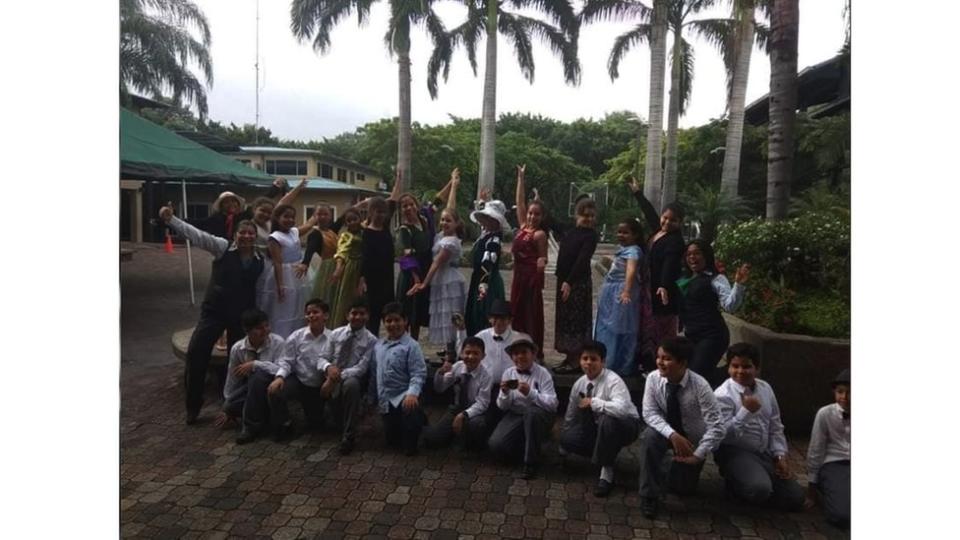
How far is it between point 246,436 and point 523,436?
155cm

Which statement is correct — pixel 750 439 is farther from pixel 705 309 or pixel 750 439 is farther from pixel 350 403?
pixel 350 403

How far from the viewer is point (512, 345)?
10.5ft

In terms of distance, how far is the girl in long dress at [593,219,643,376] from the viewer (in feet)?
11.5

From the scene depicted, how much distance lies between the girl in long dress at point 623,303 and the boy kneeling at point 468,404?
85 centimetres

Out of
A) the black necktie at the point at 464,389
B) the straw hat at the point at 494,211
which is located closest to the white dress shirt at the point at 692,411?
the black necktie at the point at 464,389

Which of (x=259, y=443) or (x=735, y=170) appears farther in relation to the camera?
(x=735, y=170)

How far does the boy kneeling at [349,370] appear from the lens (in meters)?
3.38

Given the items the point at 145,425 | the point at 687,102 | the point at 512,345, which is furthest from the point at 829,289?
A: the point at 145,425

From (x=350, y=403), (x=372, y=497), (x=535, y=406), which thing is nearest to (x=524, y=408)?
(x=535, y=406)

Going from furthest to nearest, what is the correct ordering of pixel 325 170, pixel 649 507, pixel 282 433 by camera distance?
pixel 325 170 → pixel 282 433 → pixel 649 507

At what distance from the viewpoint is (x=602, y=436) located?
9.56ft

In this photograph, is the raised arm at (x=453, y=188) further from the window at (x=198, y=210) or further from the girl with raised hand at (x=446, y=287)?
the window at (x=198, y=210)

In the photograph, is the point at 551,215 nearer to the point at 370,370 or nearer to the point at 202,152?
the point at 370,370

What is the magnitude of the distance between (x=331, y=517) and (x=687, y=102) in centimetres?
318
